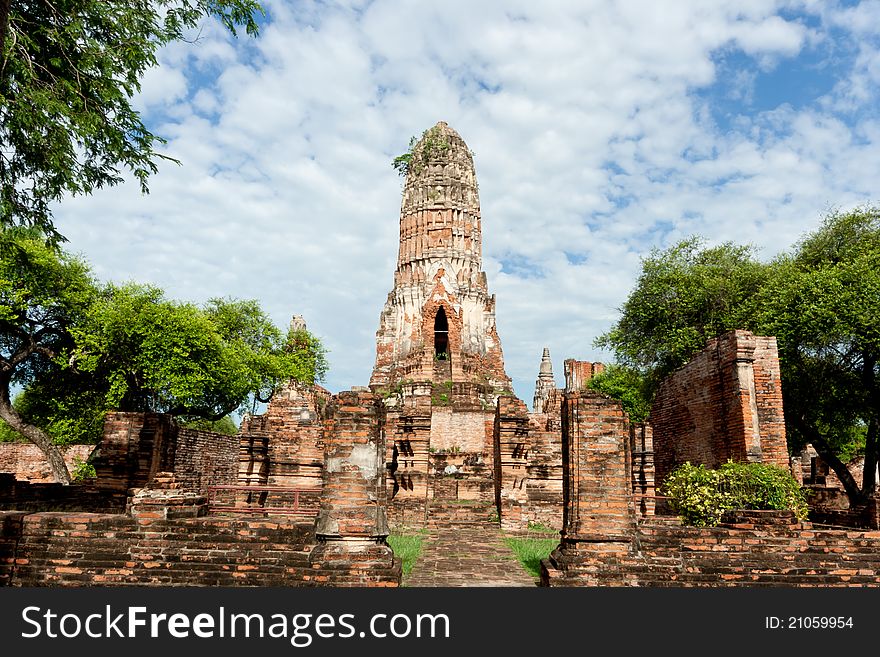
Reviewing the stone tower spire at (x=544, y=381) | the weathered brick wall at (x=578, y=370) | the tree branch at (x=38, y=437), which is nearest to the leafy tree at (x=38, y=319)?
the tree branch at (x=38, y=437)

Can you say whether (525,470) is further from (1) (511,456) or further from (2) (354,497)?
(2) (354,497)

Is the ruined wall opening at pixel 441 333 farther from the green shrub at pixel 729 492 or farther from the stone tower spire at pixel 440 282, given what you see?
the green shrub at pixel 729 492

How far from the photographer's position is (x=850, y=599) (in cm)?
574

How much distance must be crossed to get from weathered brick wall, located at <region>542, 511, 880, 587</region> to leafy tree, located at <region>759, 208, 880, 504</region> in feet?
33.8

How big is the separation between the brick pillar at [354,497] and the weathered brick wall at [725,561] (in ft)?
6.49

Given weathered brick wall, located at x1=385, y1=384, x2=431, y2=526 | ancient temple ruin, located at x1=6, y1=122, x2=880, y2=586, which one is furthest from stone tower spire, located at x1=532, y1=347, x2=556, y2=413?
weathered brick wall, located at x1=385, y1=384, x2=431, y2=526

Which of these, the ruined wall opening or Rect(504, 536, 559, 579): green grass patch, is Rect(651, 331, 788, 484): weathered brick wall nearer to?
Rect(504, 536, 559, 579): green grass patch

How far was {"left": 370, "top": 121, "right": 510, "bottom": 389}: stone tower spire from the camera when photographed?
29203 mm

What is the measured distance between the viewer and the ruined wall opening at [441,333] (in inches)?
1184

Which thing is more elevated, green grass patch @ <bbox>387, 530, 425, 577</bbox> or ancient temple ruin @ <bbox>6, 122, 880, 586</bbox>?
ancient temple ruin @ <bbox>6, 122, 880, 586</bbox>

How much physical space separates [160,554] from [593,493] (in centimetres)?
478

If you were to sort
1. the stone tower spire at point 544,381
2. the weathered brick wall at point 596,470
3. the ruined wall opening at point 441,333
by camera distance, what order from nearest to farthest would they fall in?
the weathered brick wall at point 596,470 → the ruined wall opening at point 441,333 → the stone tower spire at point 544,381

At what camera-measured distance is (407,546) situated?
416 inches

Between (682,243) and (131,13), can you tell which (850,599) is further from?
(682,243)
